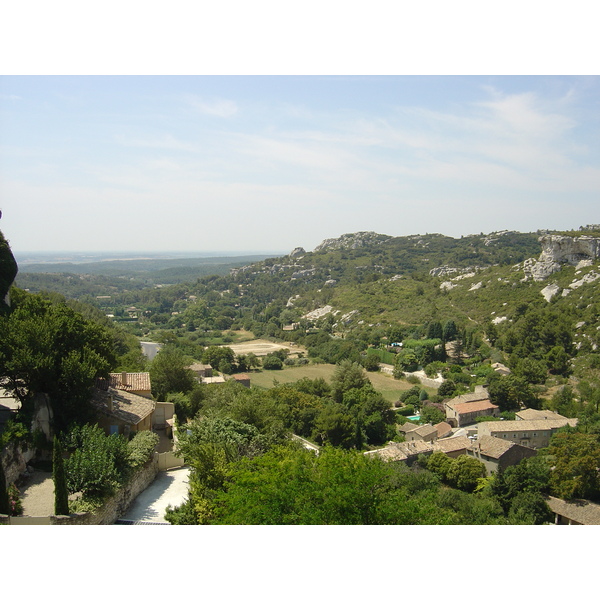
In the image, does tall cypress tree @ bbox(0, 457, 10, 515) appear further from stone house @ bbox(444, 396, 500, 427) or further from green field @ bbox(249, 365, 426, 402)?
green field @ bbox(249, 365, 426, 402)

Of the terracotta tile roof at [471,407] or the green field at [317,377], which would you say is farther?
the green field at [317,377]

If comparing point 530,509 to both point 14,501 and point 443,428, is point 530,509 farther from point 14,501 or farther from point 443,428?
point 14,501

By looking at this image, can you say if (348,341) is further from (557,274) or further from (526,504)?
(526,504)

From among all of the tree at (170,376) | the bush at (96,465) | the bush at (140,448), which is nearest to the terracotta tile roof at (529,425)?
the tree at (170,376)

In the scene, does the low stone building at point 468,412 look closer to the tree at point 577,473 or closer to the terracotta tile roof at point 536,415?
the terracotta tile roof at point 536,415

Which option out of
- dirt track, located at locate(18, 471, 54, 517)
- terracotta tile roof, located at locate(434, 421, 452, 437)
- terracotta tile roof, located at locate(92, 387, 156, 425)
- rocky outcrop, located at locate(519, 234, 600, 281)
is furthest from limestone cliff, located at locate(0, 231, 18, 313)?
rocky outcrop, located at locate(519, 234, 600, 281)

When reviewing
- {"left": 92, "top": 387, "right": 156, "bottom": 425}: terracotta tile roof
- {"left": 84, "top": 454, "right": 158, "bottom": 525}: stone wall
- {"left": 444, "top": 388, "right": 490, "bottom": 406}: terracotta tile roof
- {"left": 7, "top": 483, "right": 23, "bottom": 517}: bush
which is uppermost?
{"left": 92, "top": 387, "right": 156, "bottom": 425}: terracotta tile roof

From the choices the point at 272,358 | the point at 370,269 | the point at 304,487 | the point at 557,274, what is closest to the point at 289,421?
the point at 304,487
